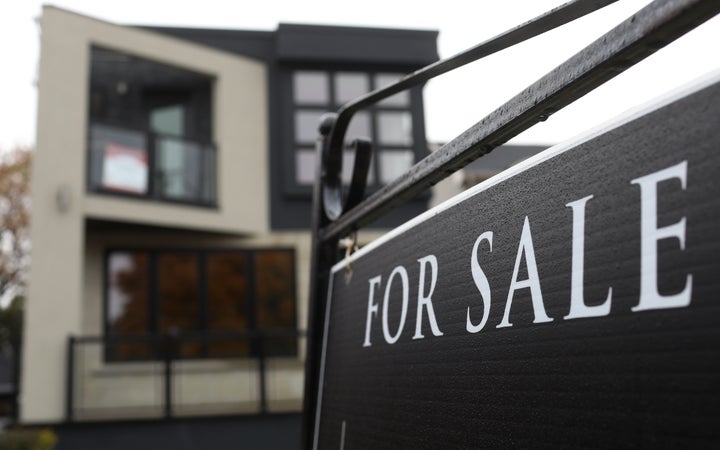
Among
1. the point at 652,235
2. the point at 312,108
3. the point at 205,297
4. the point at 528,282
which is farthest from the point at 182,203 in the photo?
the point at 652,235

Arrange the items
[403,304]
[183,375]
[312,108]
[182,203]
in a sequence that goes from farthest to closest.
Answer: [312,108]
[182,203]
[183,375]
[403,304]

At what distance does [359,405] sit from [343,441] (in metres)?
0.13

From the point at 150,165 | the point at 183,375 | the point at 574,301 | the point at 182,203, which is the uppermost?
the point at 150,165

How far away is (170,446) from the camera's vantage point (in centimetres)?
1063

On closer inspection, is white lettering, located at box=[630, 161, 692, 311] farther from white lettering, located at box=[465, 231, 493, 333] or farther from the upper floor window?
the upper floor window

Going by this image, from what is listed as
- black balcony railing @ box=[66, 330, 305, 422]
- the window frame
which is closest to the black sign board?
black balcony railing @ box=[66, 330, 305, 422]

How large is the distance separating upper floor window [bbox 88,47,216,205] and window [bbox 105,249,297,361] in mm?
1208

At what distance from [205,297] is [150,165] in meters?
2.40

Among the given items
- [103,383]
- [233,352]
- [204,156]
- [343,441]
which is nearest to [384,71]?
[204,156]

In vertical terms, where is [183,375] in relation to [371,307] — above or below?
below

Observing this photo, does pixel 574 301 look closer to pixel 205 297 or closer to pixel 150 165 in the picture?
pixel 150 165

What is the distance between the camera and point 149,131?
12438 millimetres

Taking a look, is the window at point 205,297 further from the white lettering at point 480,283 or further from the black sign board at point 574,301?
the white lettering at point 480,283

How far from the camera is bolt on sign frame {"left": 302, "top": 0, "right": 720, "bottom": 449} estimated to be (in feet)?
2.52
